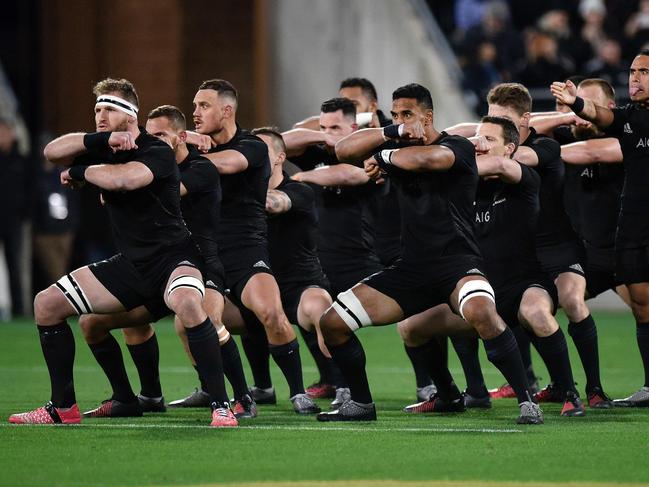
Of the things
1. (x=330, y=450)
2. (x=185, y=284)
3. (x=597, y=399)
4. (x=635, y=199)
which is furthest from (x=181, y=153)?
(x=597, y=399)

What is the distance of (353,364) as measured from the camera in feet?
29.6

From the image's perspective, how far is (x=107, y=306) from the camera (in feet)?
29.1

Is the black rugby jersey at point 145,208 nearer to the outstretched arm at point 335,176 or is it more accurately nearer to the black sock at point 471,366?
the outstretched arm at point 335,176

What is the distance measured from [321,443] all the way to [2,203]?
11908 mm

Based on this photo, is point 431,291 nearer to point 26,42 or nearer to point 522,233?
point 522,233

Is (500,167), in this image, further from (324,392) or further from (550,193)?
(324,392)

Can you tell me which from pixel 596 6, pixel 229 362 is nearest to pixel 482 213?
pixel 229 362

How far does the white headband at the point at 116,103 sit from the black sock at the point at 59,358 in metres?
1.43

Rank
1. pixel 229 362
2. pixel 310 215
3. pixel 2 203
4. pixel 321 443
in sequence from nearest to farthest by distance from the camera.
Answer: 1. pixel 321 443
2. pixel 229 362
3. pixel 310 215
4. pixel 2 203

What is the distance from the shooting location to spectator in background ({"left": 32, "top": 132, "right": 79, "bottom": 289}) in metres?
19.5

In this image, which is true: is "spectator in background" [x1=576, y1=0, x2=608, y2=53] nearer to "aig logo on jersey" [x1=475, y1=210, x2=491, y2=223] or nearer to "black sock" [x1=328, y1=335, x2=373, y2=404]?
"aig logo on jersey" [x1=475, y1=210, x2=491, y2=223]

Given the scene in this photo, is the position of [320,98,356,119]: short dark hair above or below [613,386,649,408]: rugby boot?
above

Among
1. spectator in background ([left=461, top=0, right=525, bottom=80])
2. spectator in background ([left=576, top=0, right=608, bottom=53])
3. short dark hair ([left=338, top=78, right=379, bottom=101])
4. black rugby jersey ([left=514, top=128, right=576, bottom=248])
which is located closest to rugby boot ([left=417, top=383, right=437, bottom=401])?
black rugby jersey ([left=514, top=128, right=576, bottom=248])

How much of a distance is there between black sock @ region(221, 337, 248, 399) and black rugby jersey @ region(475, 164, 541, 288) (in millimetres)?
1874
